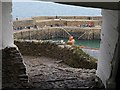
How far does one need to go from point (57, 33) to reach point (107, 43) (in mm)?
16689

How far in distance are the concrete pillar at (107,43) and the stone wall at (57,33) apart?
14.3 m

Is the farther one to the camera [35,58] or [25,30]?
[25,30]

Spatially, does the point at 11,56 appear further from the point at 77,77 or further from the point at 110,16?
the point at 110,16

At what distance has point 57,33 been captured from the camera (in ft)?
71.8

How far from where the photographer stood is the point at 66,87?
5.58 m

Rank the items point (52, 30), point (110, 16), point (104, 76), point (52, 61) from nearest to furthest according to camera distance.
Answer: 1. point (110, 16)
2. point (104, 76)
3. point (52, 61)
4. point (52, 30)

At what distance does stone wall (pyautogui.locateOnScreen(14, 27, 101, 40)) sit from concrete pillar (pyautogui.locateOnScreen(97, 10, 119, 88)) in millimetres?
14275

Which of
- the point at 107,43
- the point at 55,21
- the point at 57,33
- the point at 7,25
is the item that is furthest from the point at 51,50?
the point at 55,21

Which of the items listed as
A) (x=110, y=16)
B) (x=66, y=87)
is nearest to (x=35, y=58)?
(x=66, y=87)

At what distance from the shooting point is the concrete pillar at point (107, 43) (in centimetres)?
467

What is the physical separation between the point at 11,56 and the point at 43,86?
1026 millimetres

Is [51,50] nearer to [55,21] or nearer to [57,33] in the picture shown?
[57,33]

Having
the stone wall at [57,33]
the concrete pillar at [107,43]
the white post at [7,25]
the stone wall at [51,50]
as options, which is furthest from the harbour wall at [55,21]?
the concrete pillar at [107,43]


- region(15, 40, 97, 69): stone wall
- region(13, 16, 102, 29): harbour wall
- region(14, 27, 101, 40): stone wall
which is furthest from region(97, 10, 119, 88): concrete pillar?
region(13, 16, 102, 29): harbour wall
